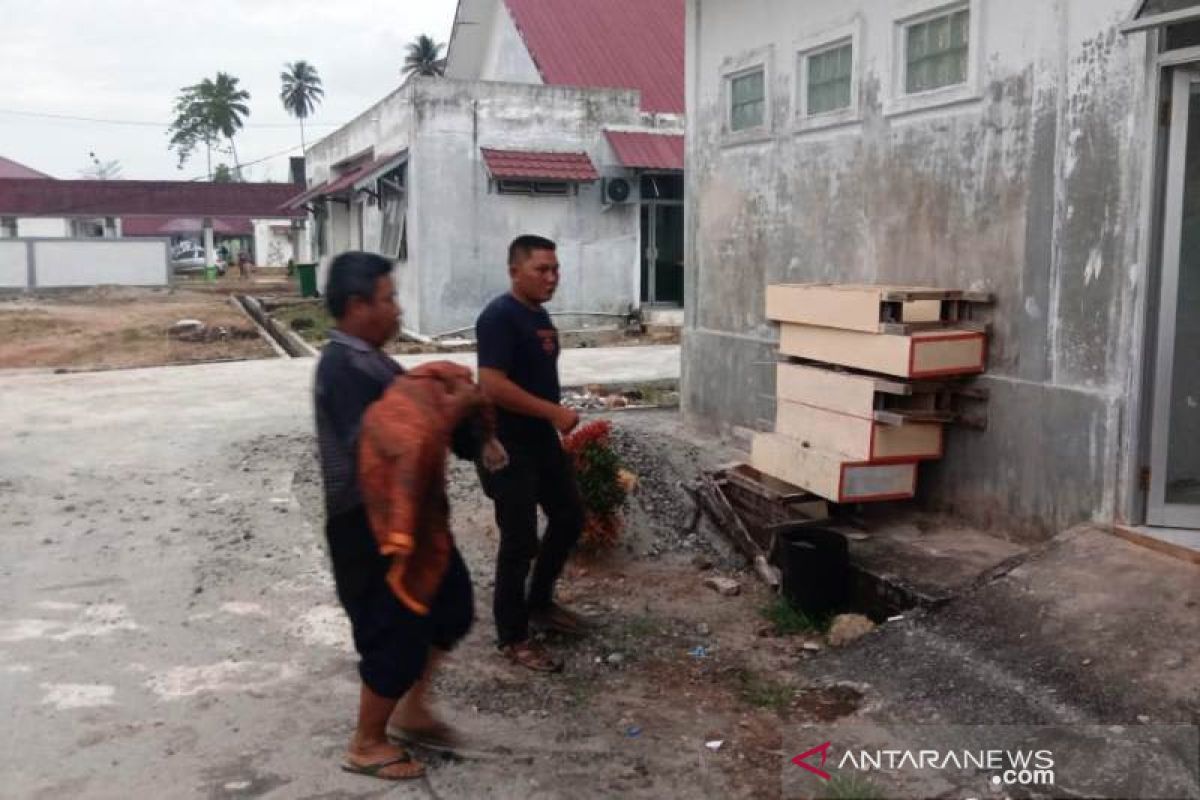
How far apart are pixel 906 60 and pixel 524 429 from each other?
3784mm

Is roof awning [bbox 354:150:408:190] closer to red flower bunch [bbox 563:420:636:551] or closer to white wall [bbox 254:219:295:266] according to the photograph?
red flower bunch [bbox 563:420:636:551]

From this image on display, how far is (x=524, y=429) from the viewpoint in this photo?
4.54m

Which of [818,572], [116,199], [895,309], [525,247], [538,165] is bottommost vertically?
[818,572]

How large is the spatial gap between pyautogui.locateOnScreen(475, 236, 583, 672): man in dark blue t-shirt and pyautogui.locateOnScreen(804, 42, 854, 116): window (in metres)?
3.53

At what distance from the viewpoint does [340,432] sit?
3.46 meters

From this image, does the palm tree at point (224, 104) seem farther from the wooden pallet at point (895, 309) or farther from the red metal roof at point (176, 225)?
the wooden pallet at point (895, 309)

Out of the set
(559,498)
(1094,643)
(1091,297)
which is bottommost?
(1094,643)

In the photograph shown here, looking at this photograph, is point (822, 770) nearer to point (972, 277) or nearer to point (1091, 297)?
point (1091, 297)

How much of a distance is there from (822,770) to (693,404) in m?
5.88

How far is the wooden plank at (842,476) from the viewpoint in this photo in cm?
589

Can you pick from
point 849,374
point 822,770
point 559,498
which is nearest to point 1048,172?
point 849,374

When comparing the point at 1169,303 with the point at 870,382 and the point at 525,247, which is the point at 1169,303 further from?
the point at 525,247

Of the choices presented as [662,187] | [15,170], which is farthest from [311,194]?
[15,170]

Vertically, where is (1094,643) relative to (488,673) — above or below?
above
